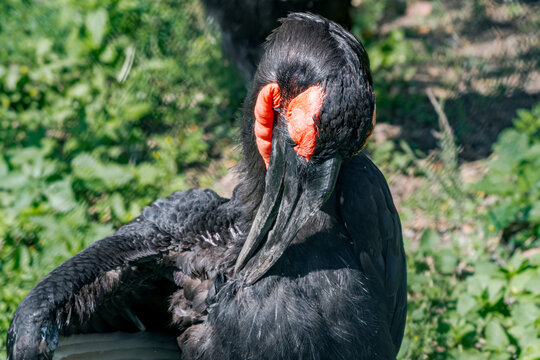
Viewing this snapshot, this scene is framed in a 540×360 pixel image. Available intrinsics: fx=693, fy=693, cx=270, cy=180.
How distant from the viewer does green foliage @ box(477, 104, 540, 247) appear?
3.45 meters

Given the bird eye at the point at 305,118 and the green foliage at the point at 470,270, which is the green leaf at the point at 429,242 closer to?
the green foliage at the point at 470,270

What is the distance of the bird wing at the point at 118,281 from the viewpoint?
6.96 ft

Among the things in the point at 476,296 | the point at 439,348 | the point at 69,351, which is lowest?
the point at 439,348

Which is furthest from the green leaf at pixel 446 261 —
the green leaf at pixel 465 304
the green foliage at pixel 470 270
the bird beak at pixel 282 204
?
the bird beak at pixel 282 204

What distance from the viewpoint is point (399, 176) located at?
4.15 m

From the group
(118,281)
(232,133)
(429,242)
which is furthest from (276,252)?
(429,242)

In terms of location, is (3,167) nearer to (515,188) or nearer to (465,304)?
(465,304)

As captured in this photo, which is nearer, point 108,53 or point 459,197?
point 459,197

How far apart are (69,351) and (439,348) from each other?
1.59 metres

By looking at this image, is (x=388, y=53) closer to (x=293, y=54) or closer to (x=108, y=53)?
(x=108, y=53)

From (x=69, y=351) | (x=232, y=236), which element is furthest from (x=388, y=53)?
(x=69, y=351)

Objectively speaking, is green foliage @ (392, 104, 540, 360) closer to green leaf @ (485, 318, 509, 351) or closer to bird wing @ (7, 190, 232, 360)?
green leaf @ (485, 318, 509, 351)

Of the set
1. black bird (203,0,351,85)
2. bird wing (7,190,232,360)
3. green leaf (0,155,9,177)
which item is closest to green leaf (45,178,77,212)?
green leaf (0,155,9,177)

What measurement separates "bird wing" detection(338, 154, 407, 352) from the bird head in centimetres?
32
